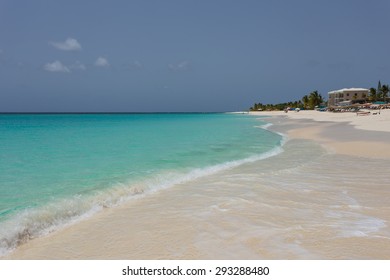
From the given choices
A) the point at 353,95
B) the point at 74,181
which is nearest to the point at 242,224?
the point at 74,181

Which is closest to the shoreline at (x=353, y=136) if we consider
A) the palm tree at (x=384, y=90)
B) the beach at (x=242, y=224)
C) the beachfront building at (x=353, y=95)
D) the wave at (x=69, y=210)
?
the beach at (x=242, y=224)

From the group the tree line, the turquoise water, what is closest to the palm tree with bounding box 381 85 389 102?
the tree line

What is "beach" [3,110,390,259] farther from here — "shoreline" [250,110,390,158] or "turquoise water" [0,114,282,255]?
"shoreline" [250,110,390,158]

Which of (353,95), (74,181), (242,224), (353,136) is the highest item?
(353,95)

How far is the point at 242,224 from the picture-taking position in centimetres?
479

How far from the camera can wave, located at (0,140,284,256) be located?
4.70 m

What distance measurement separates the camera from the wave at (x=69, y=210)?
470 centimetres

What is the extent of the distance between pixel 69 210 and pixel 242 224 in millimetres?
3569

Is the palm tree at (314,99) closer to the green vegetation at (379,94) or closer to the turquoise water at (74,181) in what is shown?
the green vegetation at (379,94)

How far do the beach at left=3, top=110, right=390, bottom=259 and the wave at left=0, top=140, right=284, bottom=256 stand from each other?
240 mm

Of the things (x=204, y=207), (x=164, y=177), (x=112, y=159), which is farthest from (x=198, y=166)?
(x=204, y=207)

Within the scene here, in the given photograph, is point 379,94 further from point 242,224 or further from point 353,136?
point 242,224
